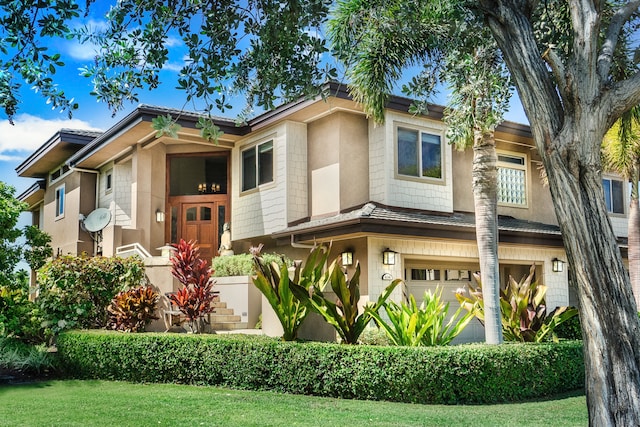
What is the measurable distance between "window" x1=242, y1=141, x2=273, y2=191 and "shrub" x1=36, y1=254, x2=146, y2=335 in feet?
16.9

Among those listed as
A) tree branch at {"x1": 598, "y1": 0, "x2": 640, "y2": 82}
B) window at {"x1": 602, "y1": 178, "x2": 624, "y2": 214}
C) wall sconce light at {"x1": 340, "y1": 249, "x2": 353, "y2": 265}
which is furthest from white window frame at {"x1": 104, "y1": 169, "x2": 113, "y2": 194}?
tree branch at {"x1": 598, "y1": 0, "x2": 640, "y2": 82}

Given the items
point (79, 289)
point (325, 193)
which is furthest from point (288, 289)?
point (325, 193)

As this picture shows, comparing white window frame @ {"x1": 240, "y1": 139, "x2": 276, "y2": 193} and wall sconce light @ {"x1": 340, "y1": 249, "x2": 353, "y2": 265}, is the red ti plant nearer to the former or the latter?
wall sconce light @ {"x1": 340, "y1": 249, "x2": 353, "y2": 265}

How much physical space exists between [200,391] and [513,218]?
42.5ft

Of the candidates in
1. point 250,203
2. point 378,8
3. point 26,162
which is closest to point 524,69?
point 378,8

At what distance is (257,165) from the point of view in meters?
19.7

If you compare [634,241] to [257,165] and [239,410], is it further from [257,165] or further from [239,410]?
[239,410]

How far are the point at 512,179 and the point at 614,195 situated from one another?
5478 mm

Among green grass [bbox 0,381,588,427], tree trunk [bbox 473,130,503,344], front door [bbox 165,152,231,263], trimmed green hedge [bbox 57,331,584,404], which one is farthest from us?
front door [bbox 165,152,231,263]

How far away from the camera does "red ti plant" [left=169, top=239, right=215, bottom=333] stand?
14.0m

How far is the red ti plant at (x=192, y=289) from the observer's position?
14.0m

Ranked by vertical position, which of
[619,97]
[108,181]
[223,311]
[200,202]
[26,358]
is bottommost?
[26,358]

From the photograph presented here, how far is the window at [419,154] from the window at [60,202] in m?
14.3

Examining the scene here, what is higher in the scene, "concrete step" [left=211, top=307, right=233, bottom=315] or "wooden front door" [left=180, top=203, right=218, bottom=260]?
"wooden front door" [left=180, top=203, right=218, bottom=260]
